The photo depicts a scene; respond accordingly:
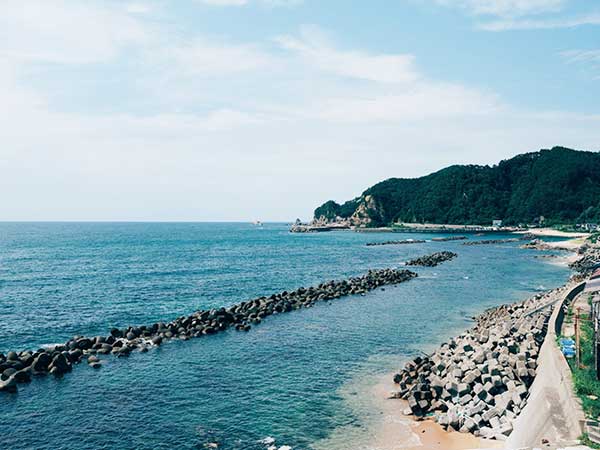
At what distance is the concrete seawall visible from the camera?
12.7 meters

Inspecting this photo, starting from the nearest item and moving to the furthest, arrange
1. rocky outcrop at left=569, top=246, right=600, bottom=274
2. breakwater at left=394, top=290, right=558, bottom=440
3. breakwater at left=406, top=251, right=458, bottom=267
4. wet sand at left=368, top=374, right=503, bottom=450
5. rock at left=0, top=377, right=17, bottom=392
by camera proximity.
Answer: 1. wet sand at left=368, top=374, right=503, bottom=450
2. breakwater at left=394, top=290, right=558, bottom=440
3. rock at left=0, top=377, right=17, bottom=392
4. rocky outcrop at left=569, top=246, right=600, bottom=274
5. breakwater at left=406, top=251, right=458, bottom=267

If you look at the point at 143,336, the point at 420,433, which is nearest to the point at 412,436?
the point at 420,433

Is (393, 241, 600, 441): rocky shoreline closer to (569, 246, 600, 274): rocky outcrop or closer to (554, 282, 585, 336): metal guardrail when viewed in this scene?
(554, 282, 585, 336): metal guardrail

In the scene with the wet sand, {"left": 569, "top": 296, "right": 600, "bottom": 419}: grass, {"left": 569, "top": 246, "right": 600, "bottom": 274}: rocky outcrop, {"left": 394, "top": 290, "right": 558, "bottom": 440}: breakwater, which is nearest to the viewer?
{"left": 569, "top": 296, "right": 600, "bottom": 419}: grass

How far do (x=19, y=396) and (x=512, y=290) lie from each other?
45703 mm

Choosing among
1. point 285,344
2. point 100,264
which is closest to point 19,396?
point 285,344

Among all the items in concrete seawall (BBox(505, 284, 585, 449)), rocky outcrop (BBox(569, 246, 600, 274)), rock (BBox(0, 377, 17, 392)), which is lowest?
rock (BBox(0, 377, 17, 392))

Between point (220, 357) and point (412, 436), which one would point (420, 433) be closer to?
point (412, 436)

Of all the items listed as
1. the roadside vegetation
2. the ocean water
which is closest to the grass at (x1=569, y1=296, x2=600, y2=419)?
the roadside vegetation

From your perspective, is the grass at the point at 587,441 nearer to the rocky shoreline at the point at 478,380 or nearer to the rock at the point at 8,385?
the rocky shoreline at the point at 478,380

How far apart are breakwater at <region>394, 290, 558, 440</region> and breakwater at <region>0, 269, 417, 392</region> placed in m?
15.2

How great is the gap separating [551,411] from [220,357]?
1761 centimetres

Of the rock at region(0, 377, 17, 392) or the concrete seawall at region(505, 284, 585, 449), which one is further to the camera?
the rock at region(0, 377, 17, 392)

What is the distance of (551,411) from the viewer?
13.9 metres
